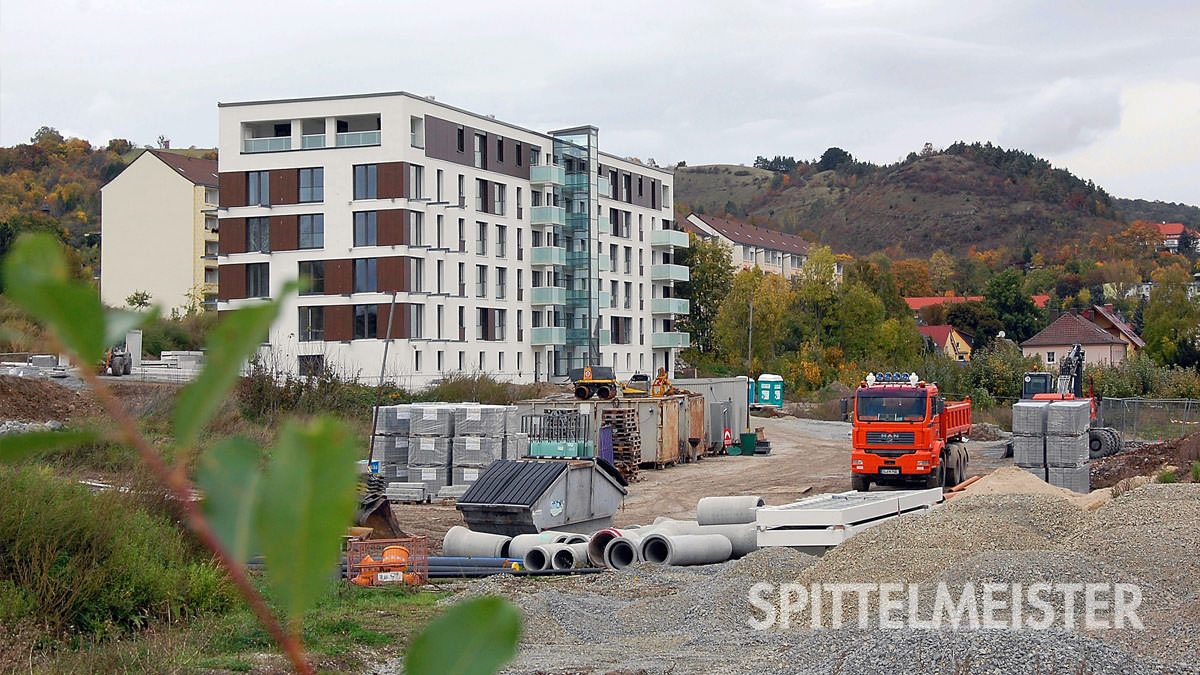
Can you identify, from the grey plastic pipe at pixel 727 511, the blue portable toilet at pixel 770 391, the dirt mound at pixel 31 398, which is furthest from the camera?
the blue portable toilet at pixel 770 391

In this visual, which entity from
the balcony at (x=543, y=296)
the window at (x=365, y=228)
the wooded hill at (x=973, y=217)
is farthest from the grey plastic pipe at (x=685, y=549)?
the wooded hill at (x=973, y=217)

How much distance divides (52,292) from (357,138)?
172ft

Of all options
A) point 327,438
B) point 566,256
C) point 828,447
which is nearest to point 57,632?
point 327,438

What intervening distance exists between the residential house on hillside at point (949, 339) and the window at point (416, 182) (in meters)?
55.4

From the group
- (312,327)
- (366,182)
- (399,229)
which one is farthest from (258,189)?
(399,229)

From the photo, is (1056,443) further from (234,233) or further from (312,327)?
(234,233)

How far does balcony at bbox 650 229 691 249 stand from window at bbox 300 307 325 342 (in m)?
24.5

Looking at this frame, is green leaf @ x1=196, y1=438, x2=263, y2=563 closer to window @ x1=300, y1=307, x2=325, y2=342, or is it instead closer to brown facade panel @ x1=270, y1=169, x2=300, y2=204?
window @ x1=300, y1=307, x2=325, y2=342

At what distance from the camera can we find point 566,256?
62.8 m

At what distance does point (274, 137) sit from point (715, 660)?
46713 mm

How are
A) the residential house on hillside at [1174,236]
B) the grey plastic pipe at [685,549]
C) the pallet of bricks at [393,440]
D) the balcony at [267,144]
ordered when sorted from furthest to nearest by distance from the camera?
the residential house on hillside at [1174,236] → the balcony at [267,144] → the pallet of bricks at [393,440] → the grey plastic pipe at [685,549]

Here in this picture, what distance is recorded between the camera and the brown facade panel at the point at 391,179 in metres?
50.9

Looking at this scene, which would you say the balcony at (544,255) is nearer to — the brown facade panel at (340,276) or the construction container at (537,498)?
the brown facade panel at (340,276)

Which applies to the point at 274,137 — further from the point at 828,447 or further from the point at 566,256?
the point at 828,447
